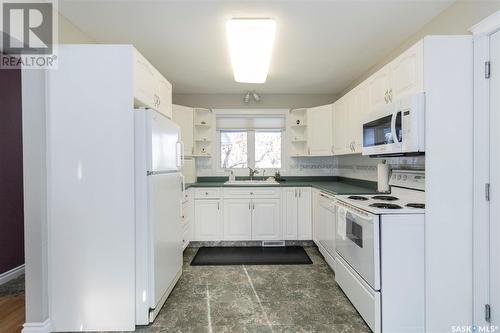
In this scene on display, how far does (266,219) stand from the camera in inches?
147

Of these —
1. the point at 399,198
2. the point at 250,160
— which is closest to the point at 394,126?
the point at 399,198

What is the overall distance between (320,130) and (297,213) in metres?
1.34

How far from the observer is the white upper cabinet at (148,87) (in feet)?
6.32

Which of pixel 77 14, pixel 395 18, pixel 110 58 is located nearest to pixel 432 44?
pixel 395 18

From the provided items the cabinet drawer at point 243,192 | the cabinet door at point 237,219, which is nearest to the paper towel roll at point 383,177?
the cabinet drawer at point 243,192

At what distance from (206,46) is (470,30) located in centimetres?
220

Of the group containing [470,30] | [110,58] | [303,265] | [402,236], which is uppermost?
[470,30]

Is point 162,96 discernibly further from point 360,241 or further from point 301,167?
point 301,167

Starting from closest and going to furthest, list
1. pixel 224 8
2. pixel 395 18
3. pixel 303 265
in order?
pixel 224 8 → pixel 395 18 → pixel 303 265

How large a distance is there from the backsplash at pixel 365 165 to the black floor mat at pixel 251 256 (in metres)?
1.35

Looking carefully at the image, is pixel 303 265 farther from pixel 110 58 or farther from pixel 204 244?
pixel 110 58

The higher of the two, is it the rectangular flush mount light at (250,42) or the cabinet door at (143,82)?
the rectangular flush mount light at (250,42)

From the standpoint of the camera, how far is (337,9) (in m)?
2.04
